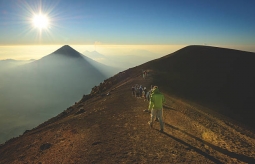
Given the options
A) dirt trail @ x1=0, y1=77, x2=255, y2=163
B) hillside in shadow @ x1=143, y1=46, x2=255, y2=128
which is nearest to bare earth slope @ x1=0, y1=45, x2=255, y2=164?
dirt trail @ x1=0, y1=77, x2=255, y2=163

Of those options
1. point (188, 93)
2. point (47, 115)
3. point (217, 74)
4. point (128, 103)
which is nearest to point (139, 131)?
point (128, 103)

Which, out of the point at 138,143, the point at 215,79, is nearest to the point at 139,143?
the point at 138,143

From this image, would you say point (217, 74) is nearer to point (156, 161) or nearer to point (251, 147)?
point (251, 147)

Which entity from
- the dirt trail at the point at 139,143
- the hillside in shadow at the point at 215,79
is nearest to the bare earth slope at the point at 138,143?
the dirt trail at the point at 139,143

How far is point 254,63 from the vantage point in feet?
173

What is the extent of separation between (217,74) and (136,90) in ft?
90.1

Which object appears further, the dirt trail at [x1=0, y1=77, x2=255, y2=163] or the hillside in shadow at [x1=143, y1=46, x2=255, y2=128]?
the hillside in shadow at [x1=143, y1=46, x2=255, y2=128]

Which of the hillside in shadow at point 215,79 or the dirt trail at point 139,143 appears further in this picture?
the hillside in shadow at point 215,79

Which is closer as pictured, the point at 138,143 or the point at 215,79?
the point at 138,143

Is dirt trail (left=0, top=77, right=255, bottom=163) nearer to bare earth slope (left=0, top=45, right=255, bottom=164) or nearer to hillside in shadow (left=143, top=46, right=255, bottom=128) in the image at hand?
bare earth slope (left=0, top=45, right=255, bottom=164)

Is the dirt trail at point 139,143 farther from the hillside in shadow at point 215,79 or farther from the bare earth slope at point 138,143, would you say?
the hillside in shadow at point 215,79

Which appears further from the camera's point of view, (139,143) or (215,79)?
(215,79)

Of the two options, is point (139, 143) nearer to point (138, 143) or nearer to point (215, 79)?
point (138, 143)

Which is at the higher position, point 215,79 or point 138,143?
point 215,79
